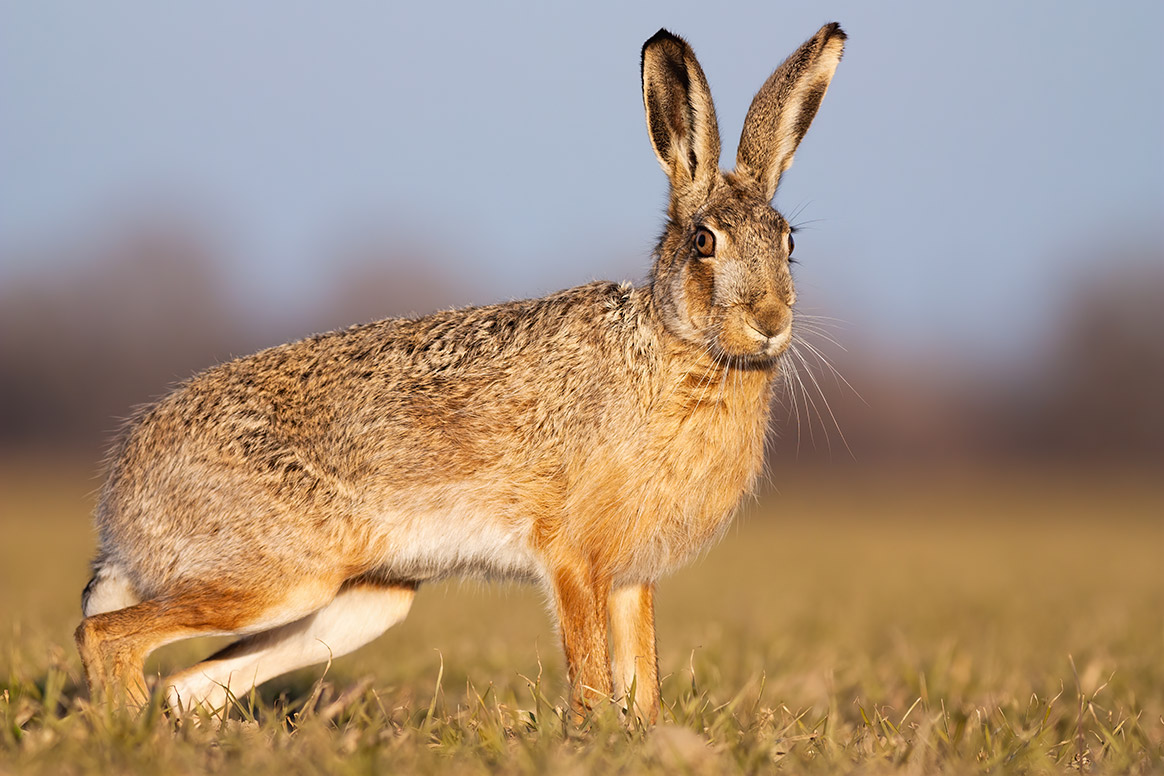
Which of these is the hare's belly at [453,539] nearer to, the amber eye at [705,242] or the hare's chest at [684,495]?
the hare's chest at [684,495]

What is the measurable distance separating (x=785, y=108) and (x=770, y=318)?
1168 millimetres

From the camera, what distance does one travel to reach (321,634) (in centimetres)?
523

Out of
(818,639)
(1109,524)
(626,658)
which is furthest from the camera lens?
(1109,524)

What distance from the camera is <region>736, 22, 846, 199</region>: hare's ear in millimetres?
5207

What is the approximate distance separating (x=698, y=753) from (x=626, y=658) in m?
1.81

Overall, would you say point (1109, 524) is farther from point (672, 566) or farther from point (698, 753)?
point (698, 753)

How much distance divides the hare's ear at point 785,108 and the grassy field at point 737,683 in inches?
65.0

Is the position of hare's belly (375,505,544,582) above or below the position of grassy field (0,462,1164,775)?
above

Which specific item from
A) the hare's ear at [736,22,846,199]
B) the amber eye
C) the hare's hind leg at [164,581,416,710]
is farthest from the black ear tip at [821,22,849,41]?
the hare's hind leg at [164,581,416,710]

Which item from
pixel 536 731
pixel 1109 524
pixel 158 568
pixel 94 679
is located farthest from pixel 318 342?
pixel 1109 524

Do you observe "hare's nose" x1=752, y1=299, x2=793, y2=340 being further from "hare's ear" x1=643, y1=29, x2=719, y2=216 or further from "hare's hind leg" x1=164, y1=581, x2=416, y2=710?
"hare's hind leg" x1=164, y1=581, x2=416, y2=710

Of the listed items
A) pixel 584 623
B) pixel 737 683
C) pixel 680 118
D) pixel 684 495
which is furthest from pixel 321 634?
pixel 680 118

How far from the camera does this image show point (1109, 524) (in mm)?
21422

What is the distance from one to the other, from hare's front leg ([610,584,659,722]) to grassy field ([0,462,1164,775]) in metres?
0.22
